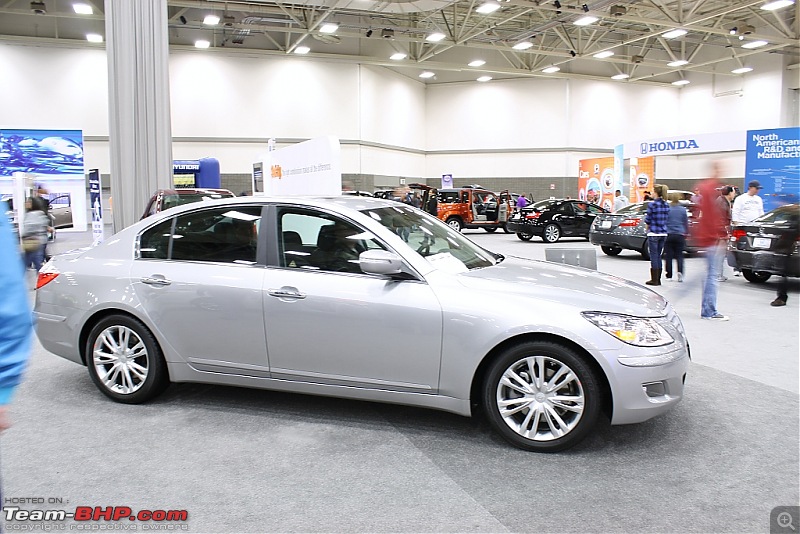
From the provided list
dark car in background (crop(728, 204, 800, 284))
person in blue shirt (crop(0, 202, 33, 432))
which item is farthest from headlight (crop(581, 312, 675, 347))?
dark car in background (crop(728, 204, 800, 284))

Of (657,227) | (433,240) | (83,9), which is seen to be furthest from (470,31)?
(433,240)

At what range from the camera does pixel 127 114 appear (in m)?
10.8

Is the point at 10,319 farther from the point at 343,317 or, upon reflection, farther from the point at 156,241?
the point at 156,241

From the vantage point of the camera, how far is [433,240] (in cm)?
456

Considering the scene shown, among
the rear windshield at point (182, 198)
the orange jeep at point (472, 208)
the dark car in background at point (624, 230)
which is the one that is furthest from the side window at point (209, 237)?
the orange jeep at point (472, 208)

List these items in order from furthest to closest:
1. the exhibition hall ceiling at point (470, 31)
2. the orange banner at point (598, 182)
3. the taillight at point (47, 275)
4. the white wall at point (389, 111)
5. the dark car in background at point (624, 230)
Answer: the orange banner at point (598, 182)
the white wall at point (389, 111)
the exhibition hall ceiling at point (470, 31)
the dark car in background at point (624, 230)
the taillight at point (47, 275)

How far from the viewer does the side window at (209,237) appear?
4457mm

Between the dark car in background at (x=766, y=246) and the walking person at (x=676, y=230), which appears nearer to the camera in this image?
the dark car in background at (x=766, y=246)

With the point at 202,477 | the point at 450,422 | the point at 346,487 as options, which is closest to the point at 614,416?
the point at 450,422

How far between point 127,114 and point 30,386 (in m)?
6.80

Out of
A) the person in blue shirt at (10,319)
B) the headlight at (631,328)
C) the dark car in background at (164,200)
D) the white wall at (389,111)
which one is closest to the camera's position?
the person in blue shirt at (10,319)

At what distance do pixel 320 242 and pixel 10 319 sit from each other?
9.05 feet

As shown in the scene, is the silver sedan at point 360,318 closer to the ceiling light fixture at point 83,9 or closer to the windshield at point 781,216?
the windshield at point 781,216

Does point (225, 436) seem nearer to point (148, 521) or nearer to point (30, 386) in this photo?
point (148, 521)
